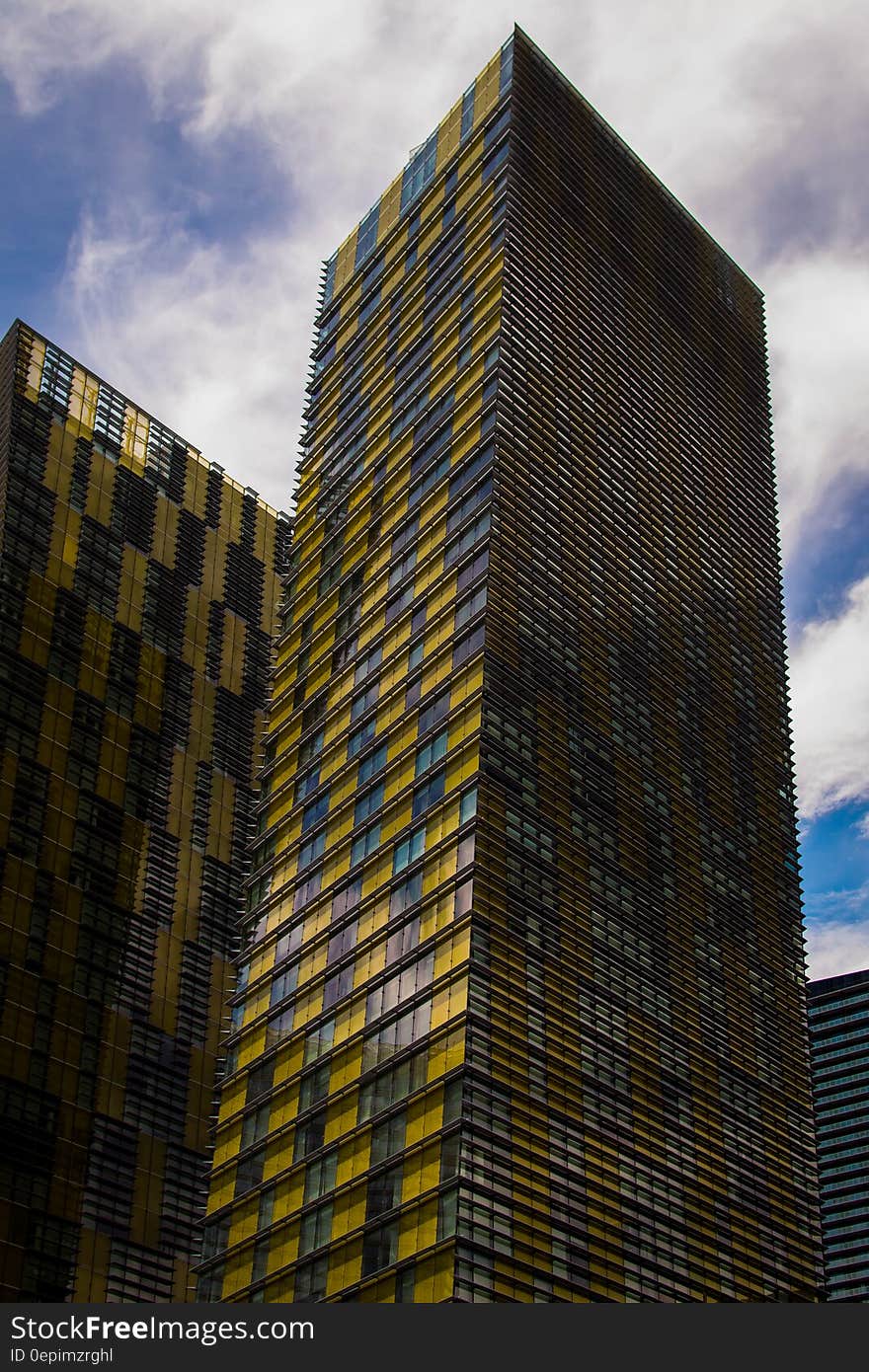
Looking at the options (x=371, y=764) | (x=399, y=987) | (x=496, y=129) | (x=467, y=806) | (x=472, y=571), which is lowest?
(x=399, y=987)

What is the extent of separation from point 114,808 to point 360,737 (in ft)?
108

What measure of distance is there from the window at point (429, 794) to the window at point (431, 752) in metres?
0.92

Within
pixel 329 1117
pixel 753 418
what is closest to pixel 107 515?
pixel 753 418

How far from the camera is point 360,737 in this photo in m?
101

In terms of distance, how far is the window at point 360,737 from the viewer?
327 ft

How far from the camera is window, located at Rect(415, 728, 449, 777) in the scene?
91.1 metres

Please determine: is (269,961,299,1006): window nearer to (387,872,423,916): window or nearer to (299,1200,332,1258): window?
(387,872,423,916): window

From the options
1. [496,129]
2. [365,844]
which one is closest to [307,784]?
[365,844]

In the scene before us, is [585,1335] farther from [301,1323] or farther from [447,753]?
[447,753]

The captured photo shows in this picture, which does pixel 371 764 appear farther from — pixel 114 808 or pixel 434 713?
pixel 114 808

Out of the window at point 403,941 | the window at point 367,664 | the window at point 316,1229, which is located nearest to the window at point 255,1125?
the window at point 316,1229

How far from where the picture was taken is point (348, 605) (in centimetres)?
10950

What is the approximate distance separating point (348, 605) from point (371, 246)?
1343 inches

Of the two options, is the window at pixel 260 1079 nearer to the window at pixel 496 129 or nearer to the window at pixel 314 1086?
the window at pixel 314 1086
